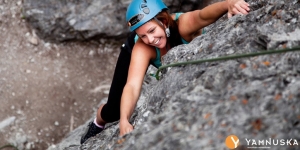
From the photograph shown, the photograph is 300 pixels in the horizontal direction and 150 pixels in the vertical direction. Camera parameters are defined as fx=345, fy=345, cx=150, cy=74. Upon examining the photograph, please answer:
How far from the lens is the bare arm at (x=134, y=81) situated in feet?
9.62

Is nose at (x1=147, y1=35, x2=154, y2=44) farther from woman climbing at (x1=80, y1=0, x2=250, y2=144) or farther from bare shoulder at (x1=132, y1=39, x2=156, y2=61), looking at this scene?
bare shoulder at (x1=132, y1=39, x2=156, y2=61)

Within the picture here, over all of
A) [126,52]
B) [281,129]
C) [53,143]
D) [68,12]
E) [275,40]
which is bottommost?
[53,143]

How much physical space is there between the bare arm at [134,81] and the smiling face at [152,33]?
0.12m

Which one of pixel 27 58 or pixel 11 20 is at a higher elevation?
pixel 11 20

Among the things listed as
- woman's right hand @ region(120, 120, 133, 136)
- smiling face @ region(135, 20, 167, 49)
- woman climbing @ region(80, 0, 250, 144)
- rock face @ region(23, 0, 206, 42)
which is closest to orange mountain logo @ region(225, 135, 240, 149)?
woman's right hand @ region(120, 120, 133, 136)

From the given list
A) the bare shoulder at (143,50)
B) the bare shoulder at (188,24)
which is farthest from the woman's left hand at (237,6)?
the bare shoulder at (143,50)

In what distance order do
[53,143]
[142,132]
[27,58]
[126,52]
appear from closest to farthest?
[142,132] → [126,52] → [53,143] → [27,58]

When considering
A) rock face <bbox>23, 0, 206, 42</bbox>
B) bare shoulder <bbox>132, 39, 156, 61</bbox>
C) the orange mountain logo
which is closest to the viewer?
the orange mountain logo

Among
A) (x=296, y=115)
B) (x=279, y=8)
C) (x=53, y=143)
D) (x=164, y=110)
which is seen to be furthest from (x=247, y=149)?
(x=53, y=143)

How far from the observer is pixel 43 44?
7.26 m

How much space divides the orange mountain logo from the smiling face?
56.9 inches

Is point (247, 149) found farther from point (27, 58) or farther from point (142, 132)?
point (27, 58)

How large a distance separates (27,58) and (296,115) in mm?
6059

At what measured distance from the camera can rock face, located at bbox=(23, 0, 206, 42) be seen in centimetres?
706
